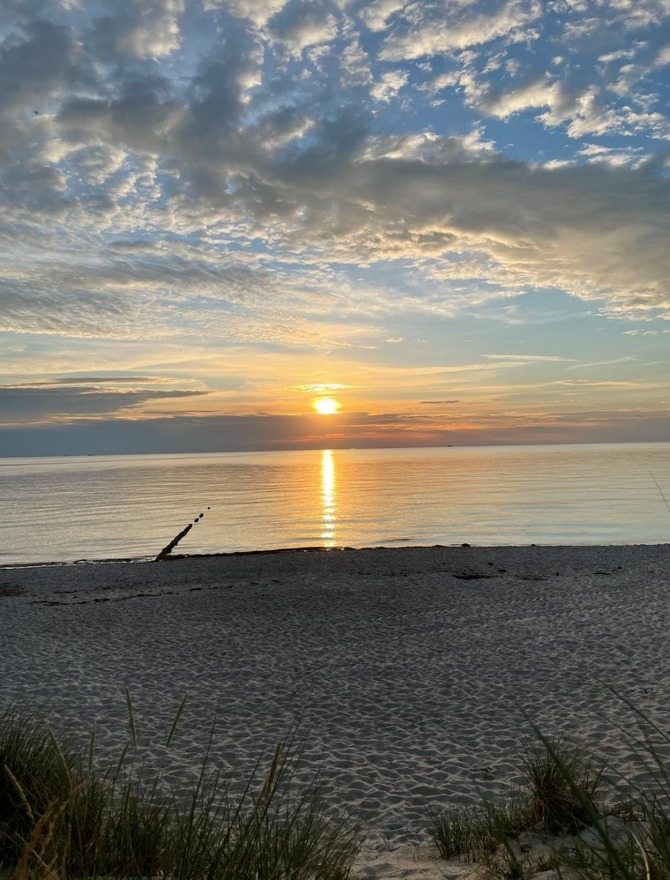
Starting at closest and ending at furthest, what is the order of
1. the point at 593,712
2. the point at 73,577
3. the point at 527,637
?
the point at 593,712 < the point at 527,637 < the point at 73,577

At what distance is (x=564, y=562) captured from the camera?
24297mm

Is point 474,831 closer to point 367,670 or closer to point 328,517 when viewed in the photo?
point 367,670

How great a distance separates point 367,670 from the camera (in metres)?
11.5

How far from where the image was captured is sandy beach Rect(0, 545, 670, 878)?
25.0ft

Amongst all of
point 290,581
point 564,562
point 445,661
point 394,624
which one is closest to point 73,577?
point 290,581

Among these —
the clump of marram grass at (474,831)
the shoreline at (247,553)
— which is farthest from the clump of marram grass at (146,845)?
the shoreline at (247,553)

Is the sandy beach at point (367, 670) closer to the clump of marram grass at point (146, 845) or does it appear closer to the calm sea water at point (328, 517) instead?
the clump of marram grass at point (146, 845)

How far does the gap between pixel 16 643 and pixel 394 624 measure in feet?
26.7

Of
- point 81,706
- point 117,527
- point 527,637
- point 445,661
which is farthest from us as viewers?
point 117,527

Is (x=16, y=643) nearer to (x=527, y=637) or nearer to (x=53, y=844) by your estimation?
(x=527, y=637)

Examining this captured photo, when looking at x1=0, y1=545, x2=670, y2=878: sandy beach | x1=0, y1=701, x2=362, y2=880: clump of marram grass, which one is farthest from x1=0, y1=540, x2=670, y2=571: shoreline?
x1=0, y1=701, x2=362, y2=880: clump of marram grass

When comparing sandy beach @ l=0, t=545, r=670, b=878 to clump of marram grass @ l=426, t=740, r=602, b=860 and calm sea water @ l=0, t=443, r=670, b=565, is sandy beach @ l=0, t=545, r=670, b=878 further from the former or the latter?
calm sea water @ l=0, t=443, r=670, b=565

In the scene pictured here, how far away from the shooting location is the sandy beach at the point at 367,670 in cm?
761

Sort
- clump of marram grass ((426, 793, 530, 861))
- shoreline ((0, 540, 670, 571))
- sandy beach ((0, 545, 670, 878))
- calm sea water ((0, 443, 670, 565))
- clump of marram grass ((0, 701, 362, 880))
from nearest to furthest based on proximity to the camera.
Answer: clump of marram grass ((0, 701, 362, 880))
clump of marram grass ((426, 793, 530, 861))
sandy beach ((0, 545, 670, 878))
shoreline ((0, 540, 670, 571))
calm sea water ((0, 443, 670, 565))
